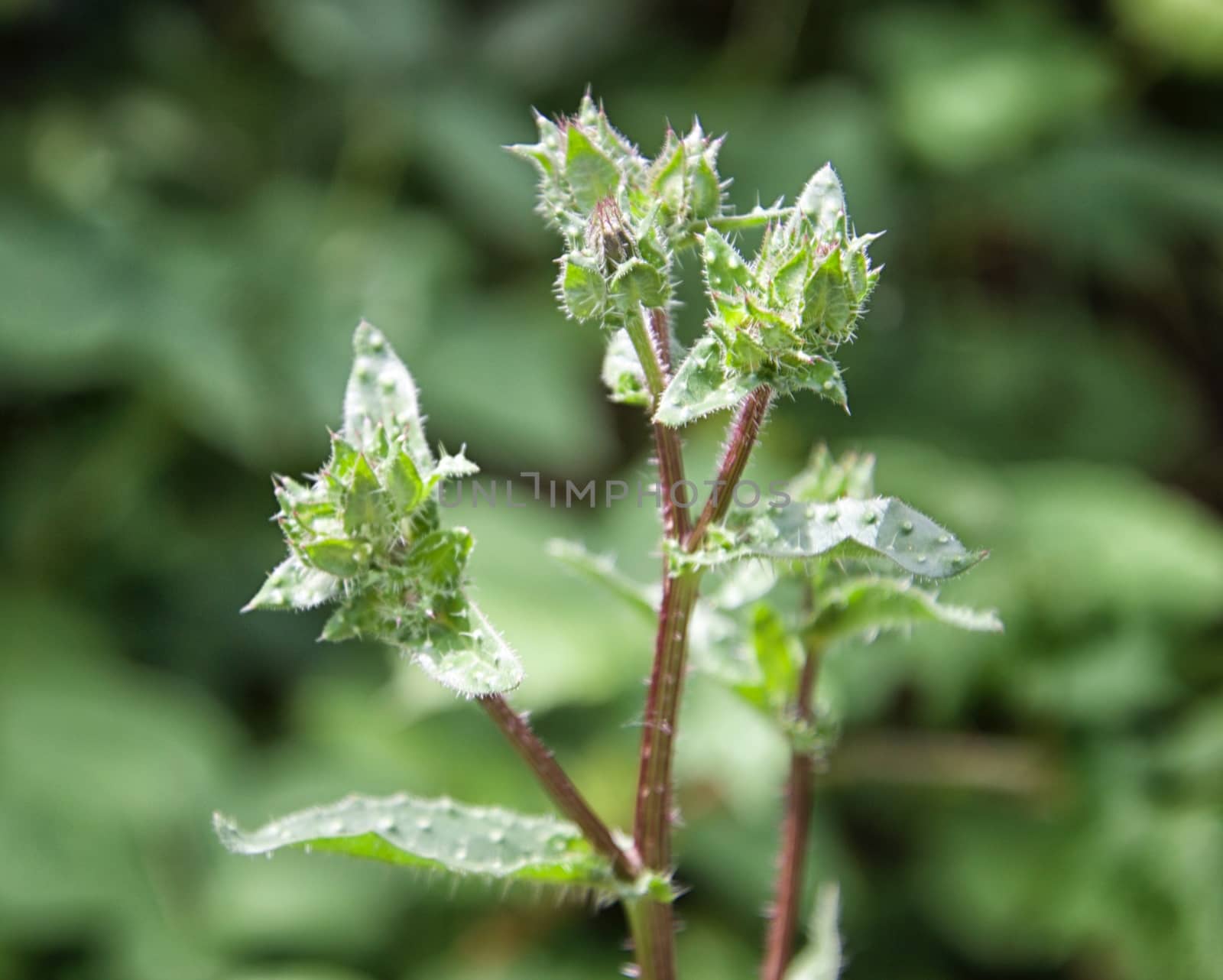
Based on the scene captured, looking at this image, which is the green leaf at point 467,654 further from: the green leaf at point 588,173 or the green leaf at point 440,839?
the green leaf at point 588,173

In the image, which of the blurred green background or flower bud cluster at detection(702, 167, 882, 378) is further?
the blurred green background

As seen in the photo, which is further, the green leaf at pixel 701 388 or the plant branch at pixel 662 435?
the plant branch at pixel 662 435

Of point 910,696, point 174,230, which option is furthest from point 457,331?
point 910,696

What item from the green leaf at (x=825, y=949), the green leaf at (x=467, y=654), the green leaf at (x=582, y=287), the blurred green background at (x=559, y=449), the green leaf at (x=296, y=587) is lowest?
the green leaf at (x=825, y=949)

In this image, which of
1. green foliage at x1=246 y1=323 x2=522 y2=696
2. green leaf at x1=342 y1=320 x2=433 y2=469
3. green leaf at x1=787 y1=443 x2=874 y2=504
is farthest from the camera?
green leaf at x1=787 y1=443 x2=874 y2=504

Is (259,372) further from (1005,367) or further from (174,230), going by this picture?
(1005,367)

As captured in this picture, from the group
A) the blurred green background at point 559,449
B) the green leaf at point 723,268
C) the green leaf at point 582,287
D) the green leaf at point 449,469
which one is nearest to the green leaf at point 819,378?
the green leaf at point 723,268

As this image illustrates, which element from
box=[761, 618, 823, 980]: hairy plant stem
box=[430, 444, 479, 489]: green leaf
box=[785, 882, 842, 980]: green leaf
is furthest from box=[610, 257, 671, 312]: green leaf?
box=[785, 882, 842, 980]: green leaf

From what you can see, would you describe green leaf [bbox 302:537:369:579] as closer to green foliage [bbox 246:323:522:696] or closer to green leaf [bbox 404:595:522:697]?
green foliage [bbox 246:323:522:696]
